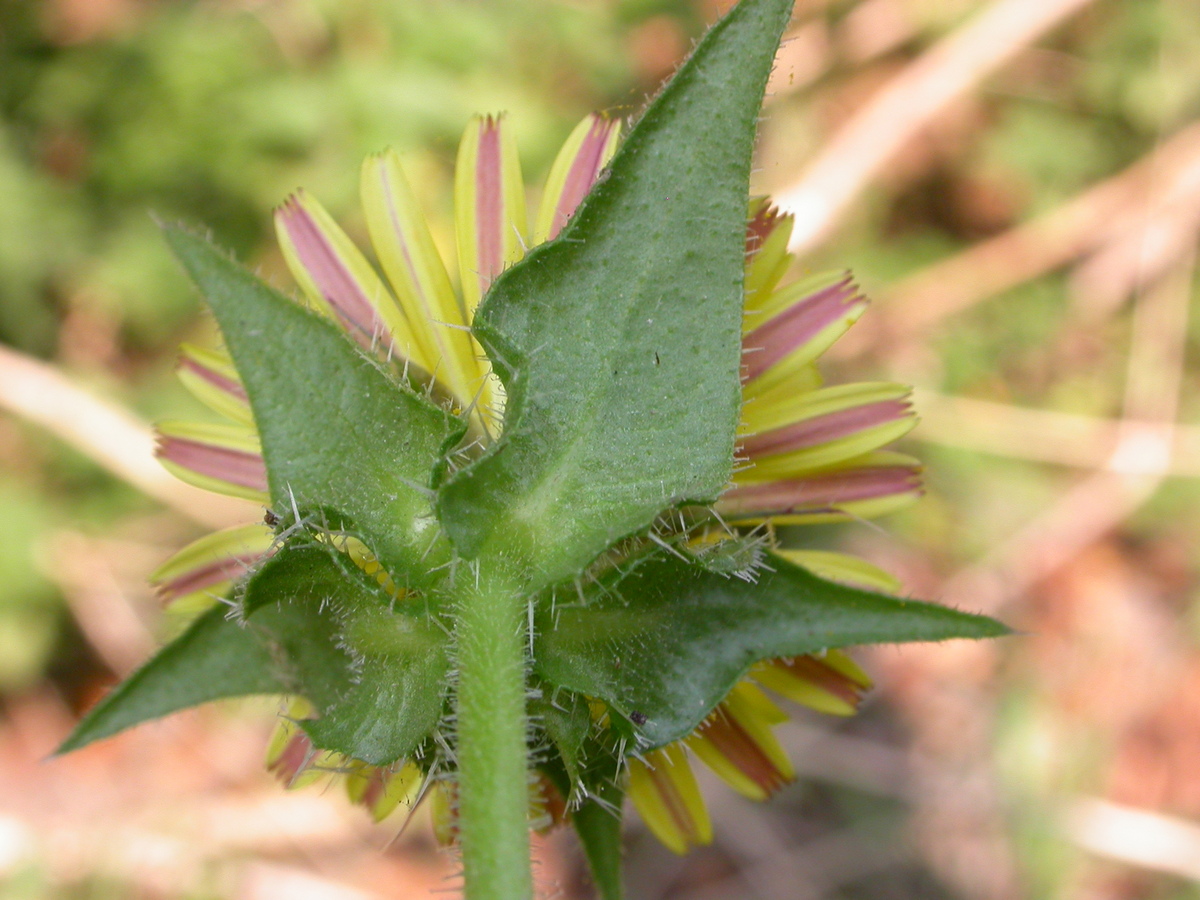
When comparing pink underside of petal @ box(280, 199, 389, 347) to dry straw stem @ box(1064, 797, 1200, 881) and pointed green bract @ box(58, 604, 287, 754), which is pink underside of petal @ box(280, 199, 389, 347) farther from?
dry straw stem @ box(1064, 797, 1200, 881)

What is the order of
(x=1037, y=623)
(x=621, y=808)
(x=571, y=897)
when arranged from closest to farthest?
(x=621, y=808) < (x=571, y=897) < (x=1037, y=623)

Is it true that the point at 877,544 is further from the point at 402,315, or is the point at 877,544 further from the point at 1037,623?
the point at 402,315

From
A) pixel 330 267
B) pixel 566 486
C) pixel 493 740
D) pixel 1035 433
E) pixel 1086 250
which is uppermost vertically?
pixel 1086 250

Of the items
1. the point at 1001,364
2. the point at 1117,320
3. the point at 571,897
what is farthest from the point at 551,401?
the point at 1117,320

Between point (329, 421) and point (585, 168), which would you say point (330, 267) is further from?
point (329, 421)

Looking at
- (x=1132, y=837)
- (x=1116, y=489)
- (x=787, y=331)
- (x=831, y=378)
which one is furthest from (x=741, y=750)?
(x=1116, y=489)

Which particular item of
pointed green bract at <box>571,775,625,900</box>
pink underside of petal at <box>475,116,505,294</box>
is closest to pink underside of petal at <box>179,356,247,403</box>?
pink underside of petal at <box>475,116,505,294</box>
